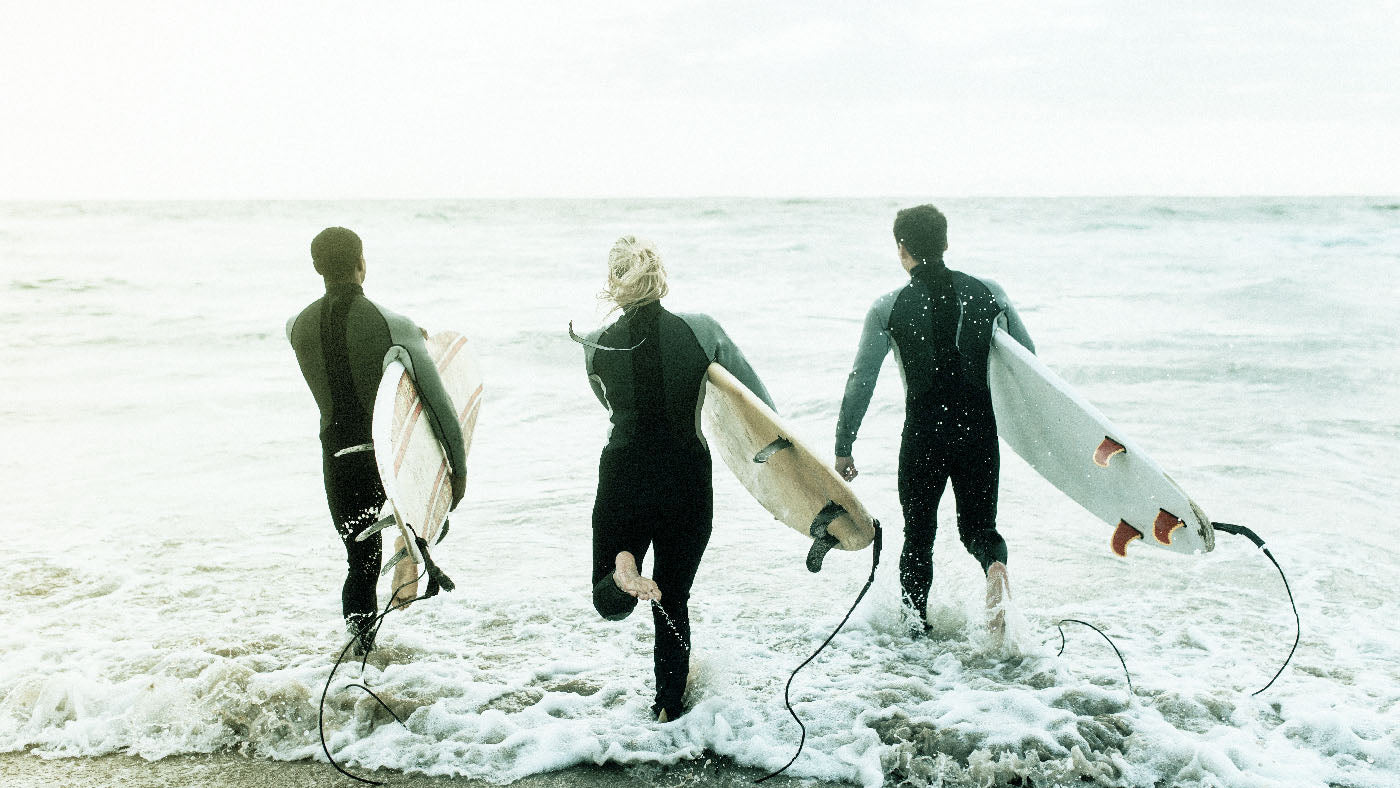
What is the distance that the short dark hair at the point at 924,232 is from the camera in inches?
149

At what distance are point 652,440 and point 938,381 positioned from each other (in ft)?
4.24

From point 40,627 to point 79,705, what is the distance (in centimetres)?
108

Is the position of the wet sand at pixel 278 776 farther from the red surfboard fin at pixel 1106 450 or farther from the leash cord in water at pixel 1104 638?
the red surfboard fin at pixel 1106 450

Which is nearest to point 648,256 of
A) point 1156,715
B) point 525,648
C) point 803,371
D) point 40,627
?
point 525,648

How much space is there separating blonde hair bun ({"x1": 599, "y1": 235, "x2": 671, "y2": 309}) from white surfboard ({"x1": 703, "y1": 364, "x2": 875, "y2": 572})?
33 cm

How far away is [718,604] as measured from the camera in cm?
491

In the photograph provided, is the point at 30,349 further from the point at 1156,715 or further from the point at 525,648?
the point at 1156,715

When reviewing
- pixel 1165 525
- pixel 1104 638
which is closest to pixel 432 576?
pixel 1165 525

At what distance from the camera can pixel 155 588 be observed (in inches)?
199

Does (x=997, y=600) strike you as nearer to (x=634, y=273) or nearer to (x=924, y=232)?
Answer: (x=924, y=232)

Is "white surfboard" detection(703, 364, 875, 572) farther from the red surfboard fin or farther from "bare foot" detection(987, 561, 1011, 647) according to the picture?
the red surfboard fin

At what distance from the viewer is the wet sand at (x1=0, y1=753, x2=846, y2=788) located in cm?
318

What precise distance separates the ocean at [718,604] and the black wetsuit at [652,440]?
2.32ft

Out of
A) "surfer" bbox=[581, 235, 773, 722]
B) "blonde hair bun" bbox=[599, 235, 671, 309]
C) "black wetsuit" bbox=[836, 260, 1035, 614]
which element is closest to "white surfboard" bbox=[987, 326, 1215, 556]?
"black wetsuit" bbox=[836, 260, 1035, 614]
